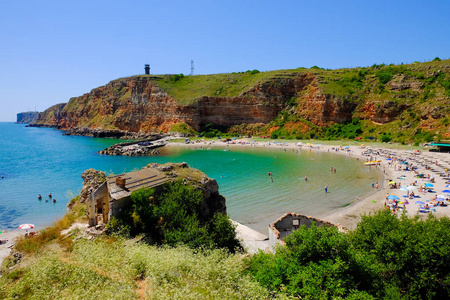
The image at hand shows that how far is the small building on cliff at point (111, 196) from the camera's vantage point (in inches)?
524

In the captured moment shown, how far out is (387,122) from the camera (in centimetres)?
8256

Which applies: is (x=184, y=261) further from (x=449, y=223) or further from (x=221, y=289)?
(x=449, y=223)

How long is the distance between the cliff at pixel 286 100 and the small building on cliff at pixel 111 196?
257 ft

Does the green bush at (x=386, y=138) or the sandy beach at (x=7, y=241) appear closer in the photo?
the sandy beach at (x=7, y=241)

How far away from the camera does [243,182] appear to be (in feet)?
132

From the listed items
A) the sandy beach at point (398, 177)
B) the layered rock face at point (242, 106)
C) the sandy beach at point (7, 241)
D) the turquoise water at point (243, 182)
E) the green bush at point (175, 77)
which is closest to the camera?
the sandy beach at point (7, 241)

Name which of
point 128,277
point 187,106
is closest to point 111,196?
point 128,277

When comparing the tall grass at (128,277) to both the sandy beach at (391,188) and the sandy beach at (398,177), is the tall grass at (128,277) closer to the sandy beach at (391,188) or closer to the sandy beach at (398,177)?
the sandy beach at (391,188)

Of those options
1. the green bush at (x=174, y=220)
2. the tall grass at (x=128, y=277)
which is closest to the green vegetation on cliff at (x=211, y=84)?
the green bush at (x=174, y=220)

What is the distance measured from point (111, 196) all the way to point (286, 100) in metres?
99.9

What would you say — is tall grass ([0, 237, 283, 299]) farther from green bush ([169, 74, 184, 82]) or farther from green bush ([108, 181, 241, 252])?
green bush ([169, 74, 184, 82])

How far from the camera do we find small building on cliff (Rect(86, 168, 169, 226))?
13320 millimetres

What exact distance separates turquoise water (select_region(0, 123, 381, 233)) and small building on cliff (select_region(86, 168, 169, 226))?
40.2 ft

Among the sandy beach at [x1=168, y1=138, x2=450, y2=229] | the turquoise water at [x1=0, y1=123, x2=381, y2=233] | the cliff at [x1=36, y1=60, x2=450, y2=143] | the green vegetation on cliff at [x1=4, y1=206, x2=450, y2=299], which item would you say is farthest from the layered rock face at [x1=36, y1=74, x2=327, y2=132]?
the green vegetation on cliff at [x1=4, y1=206, x2=450, y2=299]
